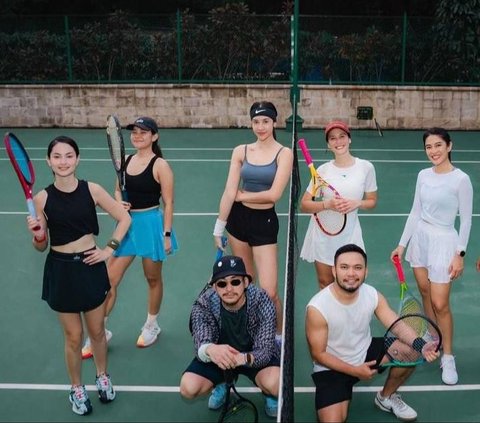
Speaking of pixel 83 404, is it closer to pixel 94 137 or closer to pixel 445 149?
pixel 445 149

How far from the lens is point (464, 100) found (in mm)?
16516

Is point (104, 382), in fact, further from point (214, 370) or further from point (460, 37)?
point (460, 37)

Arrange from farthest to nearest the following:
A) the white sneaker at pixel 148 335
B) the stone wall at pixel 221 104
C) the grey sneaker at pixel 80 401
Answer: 1. the stone wall at pixel 221 104
2. the white sneaker at pixel 148 335
3. the grey sneaker at pixel 80 401

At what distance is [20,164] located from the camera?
14.6ft

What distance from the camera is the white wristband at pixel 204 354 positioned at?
13.3 ft

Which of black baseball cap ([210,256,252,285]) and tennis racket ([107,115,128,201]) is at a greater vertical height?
tennis racket ([107,115,128,201])

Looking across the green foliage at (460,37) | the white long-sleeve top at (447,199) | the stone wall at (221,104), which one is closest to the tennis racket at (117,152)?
the white long-sleeve top at (447,199)

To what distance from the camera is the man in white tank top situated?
4.04 metres

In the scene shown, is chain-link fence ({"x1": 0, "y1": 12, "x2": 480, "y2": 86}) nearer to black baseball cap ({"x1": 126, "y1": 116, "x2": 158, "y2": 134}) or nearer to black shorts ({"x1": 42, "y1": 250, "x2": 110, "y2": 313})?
black baseball cap ({"x1": 126, "y1": 116, "x2": 158, "y2": 134})

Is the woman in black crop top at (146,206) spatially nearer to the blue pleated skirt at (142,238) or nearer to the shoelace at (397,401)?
the blue pleated skirt at (142,238)

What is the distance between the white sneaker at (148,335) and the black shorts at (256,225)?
4.00 feet

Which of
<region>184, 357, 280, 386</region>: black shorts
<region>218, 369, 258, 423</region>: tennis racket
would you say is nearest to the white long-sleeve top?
<region>184, 357, 280, 386</region>: black shorts

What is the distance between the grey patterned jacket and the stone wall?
13.1 metres

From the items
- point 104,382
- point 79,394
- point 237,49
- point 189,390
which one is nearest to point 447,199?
point 189,390
